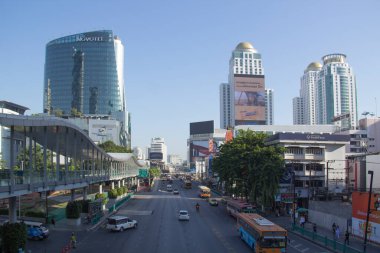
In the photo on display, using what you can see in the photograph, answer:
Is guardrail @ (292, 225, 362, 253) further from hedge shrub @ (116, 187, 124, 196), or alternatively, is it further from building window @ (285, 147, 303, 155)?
hedge shrub @ (116, 187, 124, 196)

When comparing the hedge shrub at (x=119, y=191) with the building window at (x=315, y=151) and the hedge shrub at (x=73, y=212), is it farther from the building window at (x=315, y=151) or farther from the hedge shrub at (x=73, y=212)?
the building window at (x=315, y=151)

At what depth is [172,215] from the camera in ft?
212

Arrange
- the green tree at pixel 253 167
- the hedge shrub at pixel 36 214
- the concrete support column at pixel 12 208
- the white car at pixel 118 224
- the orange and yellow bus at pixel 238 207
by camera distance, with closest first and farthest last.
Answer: the concrete support column at pixel 12 208
the white car at pixel 118 224
the hedge shrub at pixel 36 214
the orange and yellow bus at pixel 238 207
the green tree at pixel 253 167

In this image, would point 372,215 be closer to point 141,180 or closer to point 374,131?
point 374,131

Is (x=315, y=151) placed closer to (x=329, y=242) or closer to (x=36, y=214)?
(x=329, y=242)

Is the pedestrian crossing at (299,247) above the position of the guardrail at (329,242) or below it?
below

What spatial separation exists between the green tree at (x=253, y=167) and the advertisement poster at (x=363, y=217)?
1880 cm

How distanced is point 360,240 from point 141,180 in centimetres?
16065

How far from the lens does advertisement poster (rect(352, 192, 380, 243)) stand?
39594 mm

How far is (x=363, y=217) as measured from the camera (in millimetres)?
41594

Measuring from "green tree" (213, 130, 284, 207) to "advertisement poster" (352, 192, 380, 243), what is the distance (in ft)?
61.7

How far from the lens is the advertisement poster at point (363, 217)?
3959 cm

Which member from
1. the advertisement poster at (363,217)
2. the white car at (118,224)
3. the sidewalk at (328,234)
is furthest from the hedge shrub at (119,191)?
the advertisement poster at (363,217)

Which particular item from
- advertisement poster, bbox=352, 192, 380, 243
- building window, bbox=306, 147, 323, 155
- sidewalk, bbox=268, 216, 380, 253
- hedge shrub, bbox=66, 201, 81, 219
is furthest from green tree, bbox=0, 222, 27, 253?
building window, bbox=306, 147, 323, 155
